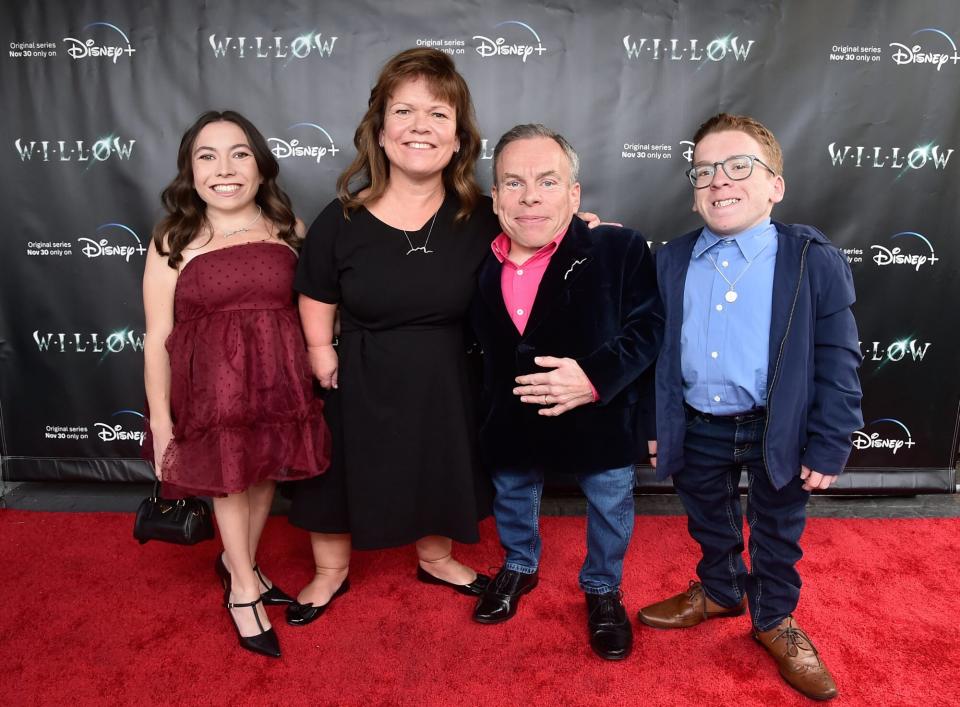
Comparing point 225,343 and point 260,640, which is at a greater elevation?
point 225,343

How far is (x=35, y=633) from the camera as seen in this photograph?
80.4 inches

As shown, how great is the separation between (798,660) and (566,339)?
44.4 inches

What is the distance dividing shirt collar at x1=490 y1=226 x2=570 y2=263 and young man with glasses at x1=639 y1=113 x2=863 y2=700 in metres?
0.31

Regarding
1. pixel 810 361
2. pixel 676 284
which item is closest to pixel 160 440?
pixel 676 284

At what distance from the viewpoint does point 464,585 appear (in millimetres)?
2260

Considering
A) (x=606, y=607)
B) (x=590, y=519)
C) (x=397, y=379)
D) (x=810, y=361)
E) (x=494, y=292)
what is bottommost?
(x=606, y=607)

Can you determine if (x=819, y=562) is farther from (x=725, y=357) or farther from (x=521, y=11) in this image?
(x=521, y=11)

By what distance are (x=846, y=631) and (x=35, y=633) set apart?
2.63 m

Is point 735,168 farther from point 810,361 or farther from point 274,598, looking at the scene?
point 274,598

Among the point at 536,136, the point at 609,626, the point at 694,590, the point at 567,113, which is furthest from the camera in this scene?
the point at 567,113

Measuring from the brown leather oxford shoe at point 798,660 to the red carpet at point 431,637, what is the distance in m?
0.04

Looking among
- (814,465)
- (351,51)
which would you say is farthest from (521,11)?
(814,465)

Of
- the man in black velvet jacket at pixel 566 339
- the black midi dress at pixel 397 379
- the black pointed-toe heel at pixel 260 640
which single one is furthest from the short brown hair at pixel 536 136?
the black pointed-toe heel at pixel 260 640

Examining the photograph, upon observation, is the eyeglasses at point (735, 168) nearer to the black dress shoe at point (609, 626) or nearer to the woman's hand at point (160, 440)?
the black dress shoe at point (609, 626)
